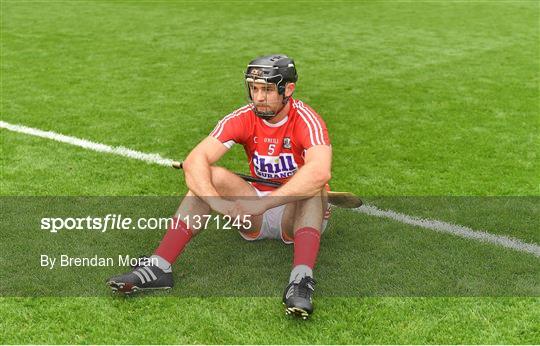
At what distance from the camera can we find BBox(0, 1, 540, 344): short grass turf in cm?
499

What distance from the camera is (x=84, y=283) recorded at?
554 centimetres

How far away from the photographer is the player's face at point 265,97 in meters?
5.45

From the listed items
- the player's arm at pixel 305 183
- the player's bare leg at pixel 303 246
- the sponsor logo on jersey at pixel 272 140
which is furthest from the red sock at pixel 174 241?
the sponsor logo on jersey at pixel 272 140

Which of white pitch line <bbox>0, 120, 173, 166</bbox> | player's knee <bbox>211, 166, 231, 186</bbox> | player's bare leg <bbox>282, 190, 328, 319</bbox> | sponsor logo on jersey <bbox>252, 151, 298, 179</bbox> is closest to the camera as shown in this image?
player's bare leg <bbox>282, 190, 328, 319</bbox>

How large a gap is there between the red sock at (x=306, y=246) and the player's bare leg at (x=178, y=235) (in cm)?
58

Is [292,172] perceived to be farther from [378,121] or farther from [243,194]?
[378,121]

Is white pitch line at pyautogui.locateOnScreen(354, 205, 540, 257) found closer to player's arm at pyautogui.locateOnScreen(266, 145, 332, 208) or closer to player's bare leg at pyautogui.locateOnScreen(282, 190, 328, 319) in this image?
player's bare leg at pyautogui.locateOnScreen(282, 190, 328, 319)

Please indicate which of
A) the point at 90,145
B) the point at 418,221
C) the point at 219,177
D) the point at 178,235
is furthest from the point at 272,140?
the point at 90,145

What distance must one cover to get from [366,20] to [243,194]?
15750 millimetres

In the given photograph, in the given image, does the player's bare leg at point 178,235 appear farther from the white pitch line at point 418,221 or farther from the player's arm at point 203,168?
the white pitch line at point 418,221

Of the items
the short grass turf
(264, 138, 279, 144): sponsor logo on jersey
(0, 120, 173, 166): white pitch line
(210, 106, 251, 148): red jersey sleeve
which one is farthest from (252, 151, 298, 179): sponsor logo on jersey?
(0, 120, 173, 166): white pitch line

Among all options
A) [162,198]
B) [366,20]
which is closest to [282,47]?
[366,20]

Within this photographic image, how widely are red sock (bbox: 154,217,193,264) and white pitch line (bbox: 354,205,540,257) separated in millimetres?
2135

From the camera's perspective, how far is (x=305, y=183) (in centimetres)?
532
